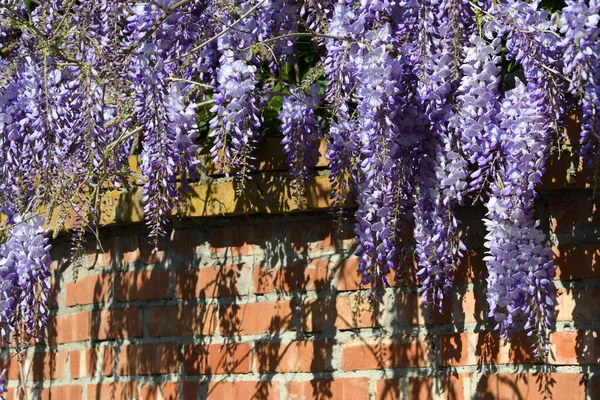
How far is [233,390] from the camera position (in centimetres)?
292

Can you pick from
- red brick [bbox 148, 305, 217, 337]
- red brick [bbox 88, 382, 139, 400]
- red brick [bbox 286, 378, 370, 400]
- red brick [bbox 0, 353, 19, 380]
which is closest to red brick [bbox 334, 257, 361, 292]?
red brick [bbox 286, 378, 370, 400]

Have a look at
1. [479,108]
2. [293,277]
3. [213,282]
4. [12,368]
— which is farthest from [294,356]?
[12,368]

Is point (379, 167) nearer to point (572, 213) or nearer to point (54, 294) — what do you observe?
point (572, 213)

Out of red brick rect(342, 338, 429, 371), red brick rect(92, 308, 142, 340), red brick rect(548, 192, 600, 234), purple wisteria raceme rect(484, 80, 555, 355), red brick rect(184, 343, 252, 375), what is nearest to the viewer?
purple wisteria raceme rect(484, 80, 555, 355)

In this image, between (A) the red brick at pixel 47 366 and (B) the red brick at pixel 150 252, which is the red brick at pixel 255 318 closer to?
(B) the red brick at pixel 150 252

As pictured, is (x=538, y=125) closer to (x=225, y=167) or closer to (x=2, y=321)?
(x=225, y=167)

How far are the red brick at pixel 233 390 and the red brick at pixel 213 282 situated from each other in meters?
0.22

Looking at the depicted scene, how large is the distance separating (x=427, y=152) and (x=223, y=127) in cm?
49

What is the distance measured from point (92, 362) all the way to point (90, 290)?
7.8 inches

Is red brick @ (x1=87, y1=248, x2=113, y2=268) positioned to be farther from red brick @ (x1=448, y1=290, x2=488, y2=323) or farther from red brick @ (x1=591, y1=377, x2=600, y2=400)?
red brick @ (x1=591, y1=377, x2=600, y2=400)

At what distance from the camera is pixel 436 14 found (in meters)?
2.55

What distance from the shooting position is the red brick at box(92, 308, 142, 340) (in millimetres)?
3139

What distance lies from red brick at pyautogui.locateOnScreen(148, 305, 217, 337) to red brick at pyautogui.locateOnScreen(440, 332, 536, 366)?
651mm

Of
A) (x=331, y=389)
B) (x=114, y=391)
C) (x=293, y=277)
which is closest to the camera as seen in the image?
(x=331, y=389)
